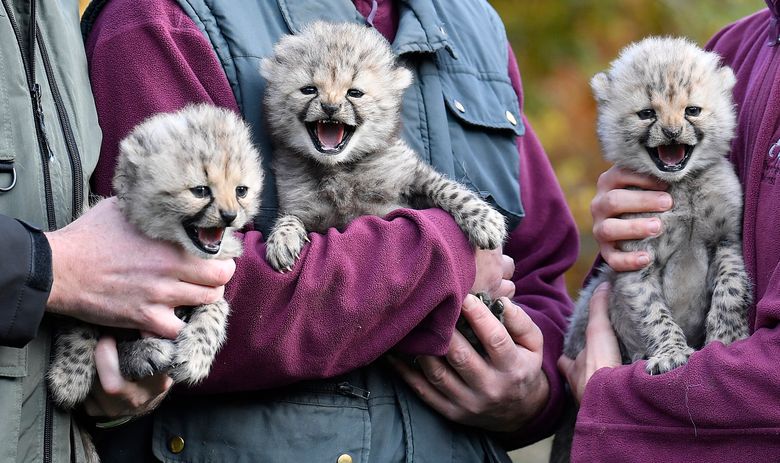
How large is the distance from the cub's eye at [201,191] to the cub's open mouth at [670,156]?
1.81 meters

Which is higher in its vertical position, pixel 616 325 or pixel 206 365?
pixel 206 365

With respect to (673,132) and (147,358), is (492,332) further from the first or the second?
(147,358)

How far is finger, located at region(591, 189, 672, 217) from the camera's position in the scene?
389 cm

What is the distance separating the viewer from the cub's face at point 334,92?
3.74 metres

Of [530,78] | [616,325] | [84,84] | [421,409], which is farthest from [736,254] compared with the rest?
[530,78]

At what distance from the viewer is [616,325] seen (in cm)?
404

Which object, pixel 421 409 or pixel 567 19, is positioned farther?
pixel 567 19

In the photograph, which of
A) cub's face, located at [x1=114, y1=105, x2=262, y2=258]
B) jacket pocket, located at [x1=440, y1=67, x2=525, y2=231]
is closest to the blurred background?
jacket pocket, located at [x1=440, y1=67, x2=525, y2=231]

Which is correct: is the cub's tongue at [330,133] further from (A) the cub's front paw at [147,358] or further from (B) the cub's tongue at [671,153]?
(B) the cub's tongue at [671,153]

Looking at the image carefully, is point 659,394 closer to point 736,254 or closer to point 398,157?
point 736,254

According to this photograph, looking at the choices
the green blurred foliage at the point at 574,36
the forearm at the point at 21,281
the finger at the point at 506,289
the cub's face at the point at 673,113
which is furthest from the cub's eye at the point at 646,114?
the green blurred foliage at the point at 574,36

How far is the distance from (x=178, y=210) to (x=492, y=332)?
128 cm

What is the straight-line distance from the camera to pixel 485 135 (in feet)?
13.5

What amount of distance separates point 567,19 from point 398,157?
534cm
